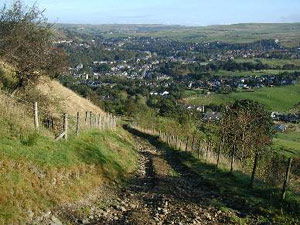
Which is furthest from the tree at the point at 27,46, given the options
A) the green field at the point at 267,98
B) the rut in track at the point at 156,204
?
the green field at the point at 267,98

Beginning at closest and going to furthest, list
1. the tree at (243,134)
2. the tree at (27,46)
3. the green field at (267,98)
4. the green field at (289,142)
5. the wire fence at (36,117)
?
the wire fence at (36,117) → the tree at (27,46) → the tree at (243,134) → the green field at (289,142) → the green field at (267,98)

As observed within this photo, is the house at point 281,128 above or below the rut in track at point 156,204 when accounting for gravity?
below

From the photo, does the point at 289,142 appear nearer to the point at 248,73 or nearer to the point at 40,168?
the point at 40,168

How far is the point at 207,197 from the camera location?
15242 mm

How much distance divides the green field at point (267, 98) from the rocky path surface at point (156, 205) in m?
108

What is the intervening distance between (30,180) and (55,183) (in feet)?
3.54

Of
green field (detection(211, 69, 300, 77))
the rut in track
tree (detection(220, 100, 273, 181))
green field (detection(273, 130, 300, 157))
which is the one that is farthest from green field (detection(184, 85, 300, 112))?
the rut in track

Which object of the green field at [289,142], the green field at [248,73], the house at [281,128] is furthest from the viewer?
the green field at [248,73]

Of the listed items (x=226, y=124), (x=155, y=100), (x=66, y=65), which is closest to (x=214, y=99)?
(x=155, y=100)

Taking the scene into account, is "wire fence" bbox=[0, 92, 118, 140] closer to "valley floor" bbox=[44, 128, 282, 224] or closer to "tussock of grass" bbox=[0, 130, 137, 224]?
"tussock of grass" bbox=[0, 130, 137, 224]

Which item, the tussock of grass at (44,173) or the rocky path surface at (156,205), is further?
the rocky path surface at (156,205)

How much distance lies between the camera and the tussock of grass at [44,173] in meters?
10.5

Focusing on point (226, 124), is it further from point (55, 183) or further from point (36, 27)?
point (55, 183)

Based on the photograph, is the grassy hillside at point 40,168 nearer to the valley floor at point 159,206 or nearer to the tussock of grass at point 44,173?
the tussock of grass at point 44,173
